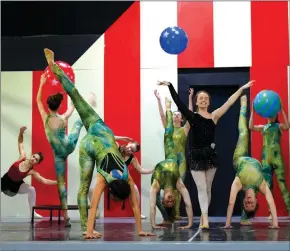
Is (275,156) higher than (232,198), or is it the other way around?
(275,156)

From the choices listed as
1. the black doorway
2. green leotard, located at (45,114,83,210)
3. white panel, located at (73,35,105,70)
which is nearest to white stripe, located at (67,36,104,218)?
white panel, located at (73,35,105,70)

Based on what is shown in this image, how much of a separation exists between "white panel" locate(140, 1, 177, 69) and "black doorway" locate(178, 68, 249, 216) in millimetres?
383

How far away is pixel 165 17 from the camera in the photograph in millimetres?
7762

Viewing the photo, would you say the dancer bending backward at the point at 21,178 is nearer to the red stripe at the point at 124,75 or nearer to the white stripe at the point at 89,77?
the white stripe at the point at 89,77

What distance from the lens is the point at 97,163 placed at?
4.67 m

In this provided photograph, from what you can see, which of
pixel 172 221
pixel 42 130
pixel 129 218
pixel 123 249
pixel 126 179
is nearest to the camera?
pixel 123 249

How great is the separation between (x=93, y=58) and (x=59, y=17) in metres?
0.87

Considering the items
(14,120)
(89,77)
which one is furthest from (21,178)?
(89,77)

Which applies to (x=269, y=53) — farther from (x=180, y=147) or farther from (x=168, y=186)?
(x=168, y=186)

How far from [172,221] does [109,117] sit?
88.7 inches

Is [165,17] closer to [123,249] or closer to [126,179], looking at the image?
[126,179]

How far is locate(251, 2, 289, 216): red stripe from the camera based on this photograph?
24.5 feet

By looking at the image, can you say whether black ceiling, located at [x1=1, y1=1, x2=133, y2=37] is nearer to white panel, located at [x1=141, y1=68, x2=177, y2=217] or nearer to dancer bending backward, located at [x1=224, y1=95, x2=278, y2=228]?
white panel, located at [x1=141, y1=68, x2=177, y2=217]

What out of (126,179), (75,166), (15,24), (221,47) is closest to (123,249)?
(126,179)
